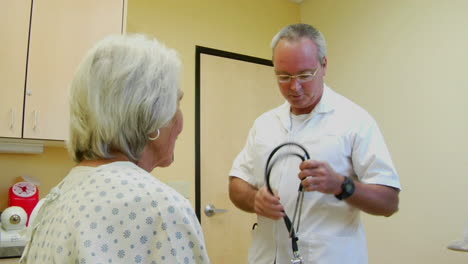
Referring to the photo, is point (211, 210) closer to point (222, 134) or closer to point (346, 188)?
point (222, 134)

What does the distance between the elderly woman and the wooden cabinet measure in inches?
52.5

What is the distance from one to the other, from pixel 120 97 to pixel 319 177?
654 millimetres

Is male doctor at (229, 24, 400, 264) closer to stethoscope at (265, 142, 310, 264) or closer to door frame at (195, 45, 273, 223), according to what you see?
stethoscope at (265, 142, 310, 264)

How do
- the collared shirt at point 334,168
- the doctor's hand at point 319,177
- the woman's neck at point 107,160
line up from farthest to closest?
1. the collared shirt at point 334,168
2. the doctor's hand at point 319,177
3. the woman's neck at point 107,160

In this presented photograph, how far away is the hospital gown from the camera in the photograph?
0.67m

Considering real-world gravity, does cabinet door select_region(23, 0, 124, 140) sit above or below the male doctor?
above

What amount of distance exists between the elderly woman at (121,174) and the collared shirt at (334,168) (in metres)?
0.61

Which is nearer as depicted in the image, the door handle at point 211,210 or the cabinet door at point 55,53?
the cabinet door at point 55,53

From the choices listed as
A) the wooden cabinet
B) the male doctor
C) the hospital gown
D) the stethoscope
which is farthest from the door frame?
the hospital gown

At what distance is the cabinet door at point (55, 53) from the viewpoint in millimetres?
2012

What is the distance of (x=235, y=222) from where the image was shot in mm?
2627

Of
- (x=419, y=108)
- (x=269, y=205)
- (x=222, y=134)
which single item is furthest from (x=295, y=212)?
(x=222, y=134)

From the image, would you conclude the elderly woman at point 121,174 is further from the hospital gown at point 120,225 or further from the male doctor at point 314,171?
the male doctor at point 314,171

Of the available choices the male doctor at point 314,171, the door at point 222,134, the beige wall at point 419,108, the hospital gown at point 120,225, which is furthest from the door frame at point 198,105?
the hospital gown at point 120,225
